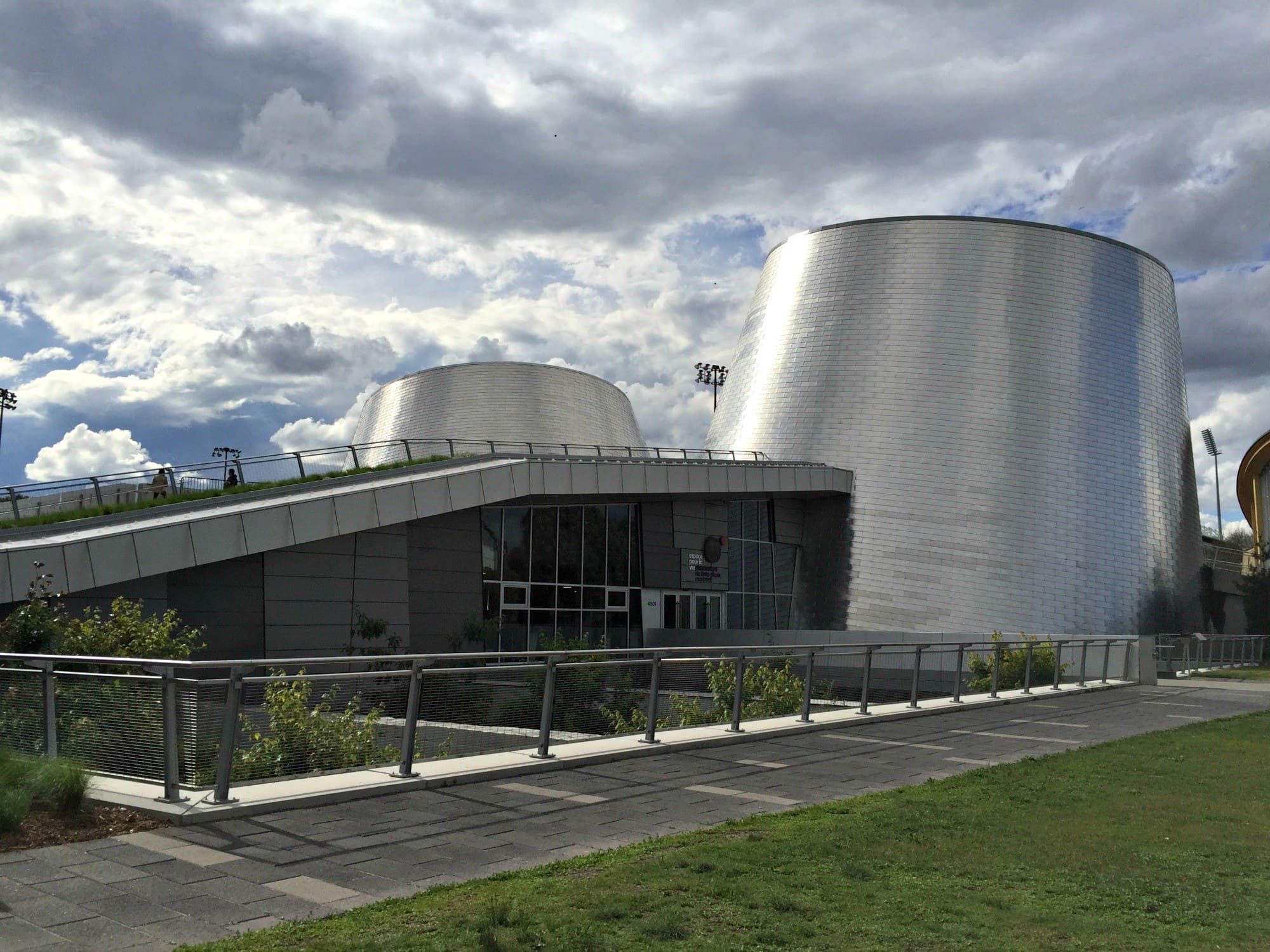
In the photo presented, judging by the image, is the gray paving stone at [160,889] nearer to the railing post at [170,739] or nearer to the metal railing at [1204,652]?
the railing post at [170,739]

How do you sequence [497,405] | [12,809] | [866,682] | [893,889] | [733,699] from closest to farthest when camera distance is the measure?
1. [893,889]
2. [12,809]
3. [733,699]
4. [866,682]
5. [497,405]

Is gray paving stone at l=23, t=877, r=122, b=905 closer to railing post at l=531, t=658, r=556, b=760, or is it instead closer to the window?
railing post at l=531, t=658, r=556, b=760

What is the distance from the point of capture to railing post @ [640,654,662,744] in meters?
12.1

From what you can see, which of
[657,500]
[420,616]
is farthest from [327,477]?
[657,500]

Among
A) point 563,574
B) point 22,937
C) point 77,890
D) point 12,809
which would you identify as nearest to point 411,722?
point 12,809

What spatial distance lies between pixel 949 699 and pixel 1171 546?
22.9 metres

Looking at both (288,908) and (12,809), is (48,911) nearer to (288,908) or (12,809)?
(288,908)

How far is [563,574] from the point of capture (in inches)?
1230

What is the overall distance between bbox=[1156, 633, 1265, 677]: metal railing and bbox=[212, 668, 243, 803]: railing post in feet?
82.9

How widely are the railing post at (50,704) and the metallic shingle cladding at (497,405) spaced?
4096 centimetres

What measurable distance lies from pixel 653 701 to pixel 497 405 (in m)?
40.5

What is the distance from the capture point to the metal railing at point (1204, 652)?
30.3 metres

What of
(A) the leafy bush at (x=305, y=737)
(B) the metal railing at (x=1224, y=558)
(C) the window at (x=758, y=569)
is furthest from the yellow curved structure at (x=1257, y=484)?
(A) the leafy bush at (x=305, y=737)

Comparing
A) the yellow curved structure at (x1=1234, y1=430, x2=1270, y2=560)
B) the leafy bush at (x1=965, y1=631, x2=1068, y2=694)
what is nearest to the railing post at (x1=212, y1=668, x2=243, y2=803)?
the leafy bush at (x1=965, y1=631, x2=1068, y2=694)
